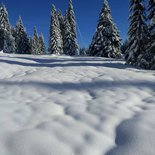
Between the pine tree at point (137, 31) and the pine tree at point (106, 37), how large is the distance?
15050 millimetres

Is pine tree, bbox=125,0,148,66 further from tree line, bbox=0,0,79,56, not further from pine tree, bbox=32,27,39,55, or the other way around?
pine tree, bbox=32,27,39,55

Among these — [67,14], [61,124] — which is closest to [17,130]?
[61,124]

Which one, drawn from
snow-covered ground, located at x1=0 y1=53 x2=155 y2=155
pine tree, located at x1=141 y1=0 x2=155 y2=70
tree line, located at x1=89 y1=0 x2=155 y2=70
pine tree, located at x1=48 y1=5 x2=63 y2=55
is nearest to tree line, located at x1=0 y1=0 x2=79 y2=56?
pine tree, located at x1=48 y1=5 x2=63 y2=55

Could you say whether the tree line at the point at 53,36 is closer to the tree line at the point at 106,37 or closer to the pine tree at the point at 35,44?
the tree line at the point at 106,37

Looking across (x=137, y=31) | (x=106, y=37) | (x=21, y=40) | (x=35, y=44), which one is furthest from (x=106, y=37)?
(x=35, y=44)

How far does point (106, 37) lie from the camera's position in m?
39.5

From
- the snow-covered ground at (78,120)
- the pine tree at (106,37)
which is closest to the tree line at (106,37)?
the pine tree at (106,37)

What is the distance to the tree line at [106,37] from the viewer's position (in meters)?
21.0

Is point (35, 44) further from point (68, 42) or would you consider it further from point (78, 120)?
point (78, 120)

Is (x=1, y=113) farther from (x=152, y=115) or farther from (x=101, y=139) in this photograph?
(x=152, y=115)

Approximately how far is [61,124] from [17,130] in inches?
32.7

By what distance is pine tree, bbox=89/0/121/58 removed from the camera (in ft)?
128

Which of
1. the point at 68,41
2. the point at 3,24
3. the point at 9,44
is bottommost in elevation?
the point at 9,44

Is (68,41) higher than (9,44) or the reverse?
higher
